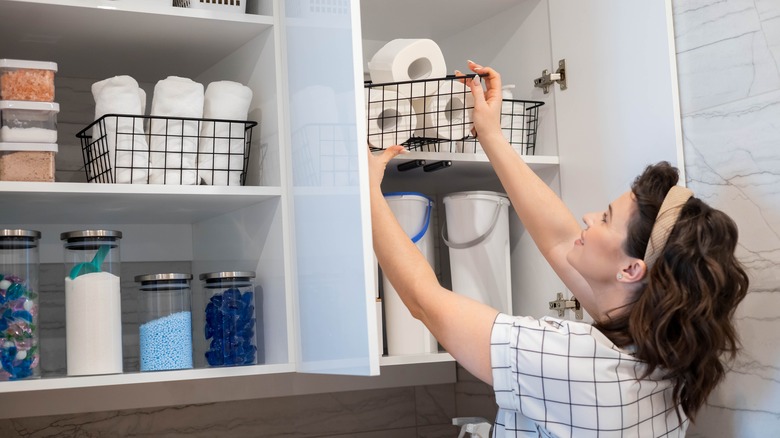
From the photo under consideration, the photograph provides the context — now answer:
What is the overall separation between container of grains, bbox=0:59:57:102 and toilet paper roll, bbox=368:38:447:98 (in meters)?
0.61

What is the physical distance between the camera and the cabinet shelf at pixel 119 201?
1.43 metres

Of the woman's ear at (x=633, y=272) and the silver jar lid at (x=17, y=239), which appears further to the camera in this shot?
the silver jar lid at (x=17, y=239)

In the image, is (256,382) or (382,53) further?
(256,382)

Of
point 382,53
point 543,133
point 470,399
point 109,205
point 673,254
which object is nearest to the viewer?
point 673,254

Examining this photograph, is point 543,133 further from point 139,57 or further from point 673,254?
point 139,57

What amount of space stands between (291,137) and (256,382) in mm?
677

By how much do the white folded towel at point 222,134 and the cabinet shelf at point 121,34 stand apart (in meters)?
0.12

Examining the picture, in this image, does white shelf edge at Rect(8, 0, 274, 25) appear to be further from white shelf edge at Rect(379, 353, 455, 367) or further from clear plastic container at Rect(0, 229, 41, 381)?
white shelf edge at Rect(379, 353, 455, 367)

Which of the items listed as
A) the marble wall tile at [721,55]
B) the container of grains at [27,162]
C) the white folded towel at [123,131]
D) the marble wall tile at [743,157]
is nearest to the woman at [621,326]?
the marble wall tile at [743,157]

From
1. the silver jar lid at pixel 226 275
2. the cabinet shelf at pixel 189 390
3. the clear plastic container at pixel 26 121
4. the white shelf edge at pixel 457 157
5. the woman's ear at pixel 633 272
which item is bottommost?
the cabinet shelf at pixel 189 390

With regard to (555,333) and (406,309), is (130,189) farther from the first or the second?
(555,333)

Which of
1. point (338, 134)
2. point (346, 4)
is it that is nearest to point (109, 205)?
point (338, 134)

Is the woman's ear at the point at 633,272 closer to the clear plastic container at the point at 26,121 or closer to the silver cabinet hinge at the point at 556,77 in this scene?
the silver cabinet hinge at the point at 556,77

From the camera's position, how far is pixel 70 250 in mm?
1492
